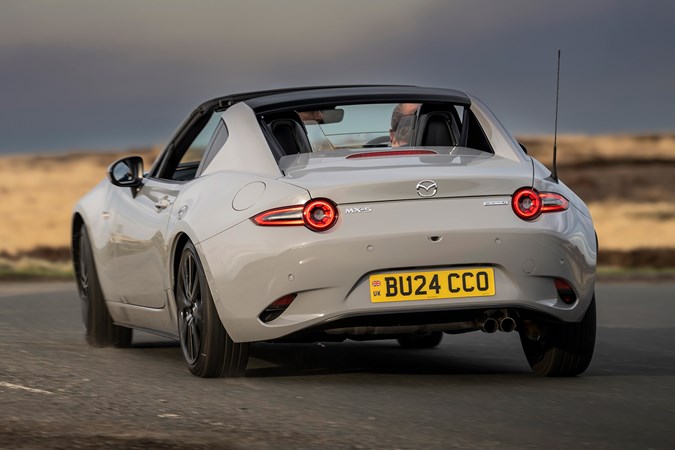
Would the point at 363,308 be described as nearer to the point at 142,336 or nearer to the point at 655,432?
the point at 655,432

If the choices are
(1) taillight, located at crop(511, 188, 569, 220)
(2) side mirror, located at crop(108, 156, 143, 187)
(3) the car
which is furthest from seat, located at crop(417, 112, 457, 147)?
(2) side mirror, located at crop(108, 156, 143, 187)

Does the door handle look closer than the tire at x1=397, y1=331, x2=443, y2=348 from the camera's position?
Yes

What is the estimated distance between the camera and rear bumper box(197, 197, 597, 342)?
8.15 meters

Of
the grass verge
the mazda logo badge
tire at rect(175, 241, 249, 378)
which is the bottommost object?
the grass verge

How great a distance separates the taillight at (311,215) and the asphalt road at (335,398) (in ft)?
2.75

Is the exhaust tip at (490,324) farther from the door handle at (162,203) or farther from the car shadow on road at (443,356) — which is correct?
the door handle at (162,203)

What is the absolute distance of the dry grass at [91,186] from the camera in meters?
40.2

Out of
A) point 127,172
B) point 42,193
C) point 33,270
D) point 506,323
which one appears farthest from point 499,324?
point 42,193

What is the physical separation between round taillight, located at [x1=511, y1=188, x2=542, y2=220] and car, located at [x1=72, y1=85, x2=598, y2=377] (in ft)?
0.04

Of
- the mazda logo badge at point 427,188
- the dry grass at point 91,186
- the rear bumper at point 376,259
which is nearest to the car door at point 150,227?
the rear bumper at point 376,259

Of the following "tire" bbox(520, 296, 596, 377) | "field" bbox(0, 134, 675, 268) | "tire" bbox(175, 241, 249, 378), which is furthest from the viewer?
"field" bbox(0, 134, 675, 268)

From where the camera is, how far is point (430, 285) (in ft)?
27.0

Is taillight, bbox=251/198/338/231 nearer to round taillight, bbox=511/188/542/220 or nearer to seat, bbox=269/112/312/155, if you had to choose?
round taillight, bbox=511/188/542/220

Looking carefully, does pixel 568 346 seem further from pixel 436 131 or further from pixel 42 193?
pixel 42 193
